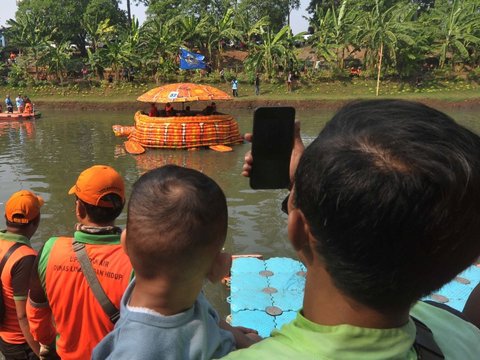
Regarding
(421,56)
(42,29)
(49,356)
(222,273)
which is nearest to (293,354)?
(222,273)

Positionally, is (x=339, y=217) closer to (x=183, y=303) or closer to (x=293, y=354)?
(x=293, y=354)

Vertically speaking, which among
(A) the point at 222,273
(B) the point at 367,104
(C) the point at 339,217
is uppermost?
(B) the point at 367,104

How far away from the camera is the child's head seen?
140 centimetres

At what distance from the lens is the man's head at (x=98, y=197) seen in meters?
2.23

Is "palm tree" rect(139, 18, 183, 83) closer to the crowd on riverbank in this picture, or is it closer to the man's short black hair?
the crowd on riverbank

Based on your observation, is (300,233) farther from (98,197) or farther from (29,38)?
(29,38)

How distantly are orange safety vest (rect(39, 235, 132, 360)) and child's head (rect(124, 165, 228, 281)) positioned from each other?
64 centimetres

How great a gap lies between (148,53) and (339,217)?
1305 inches

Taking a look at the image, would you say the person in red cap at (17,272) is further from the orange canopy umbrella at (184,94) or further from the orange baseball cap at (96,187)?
the orange canopy umbrella at (184,94)

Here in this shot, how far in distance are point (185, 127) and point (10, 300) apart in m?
11.6

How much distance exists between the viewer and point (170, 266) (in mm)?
1406

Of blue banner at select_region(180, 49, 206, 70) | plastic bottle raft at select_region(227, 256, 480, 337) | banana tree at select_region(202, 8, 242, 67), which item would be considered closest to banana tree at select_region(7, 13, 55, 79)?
banana tree at select_region(202, 8, 242, 67)

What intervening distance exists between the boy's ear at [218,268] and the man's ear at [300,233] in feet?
1.78

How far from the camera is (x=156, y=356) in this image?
131 centimetres
